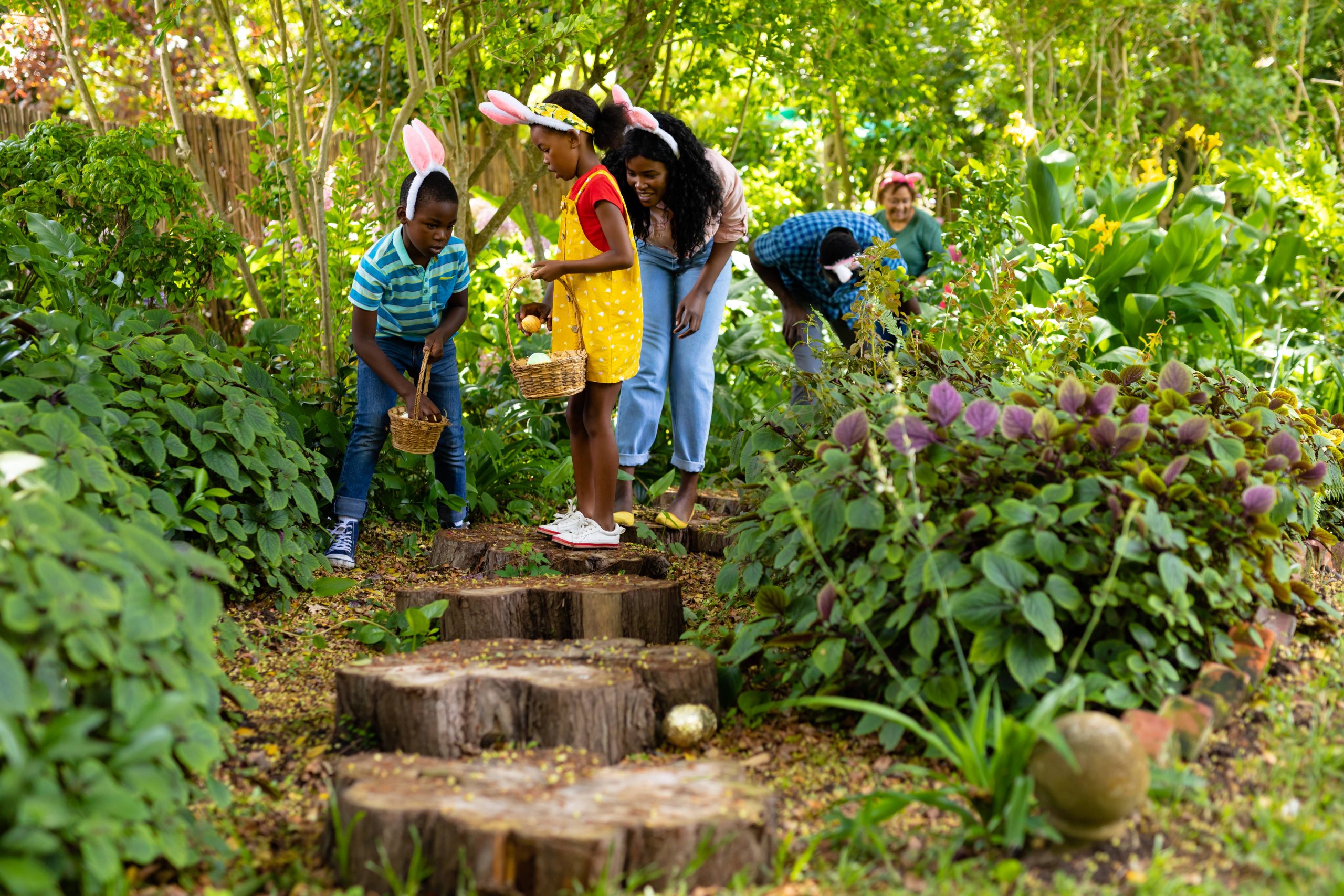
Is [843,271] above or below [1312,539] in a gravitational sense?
above

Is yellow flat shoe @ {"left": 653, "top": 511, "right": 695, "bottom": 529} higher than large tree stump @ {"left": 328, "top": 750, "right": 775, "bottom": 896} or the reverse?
higher

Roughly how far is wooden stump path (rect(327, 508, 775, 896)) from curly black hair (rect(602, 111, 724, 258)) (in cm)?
124

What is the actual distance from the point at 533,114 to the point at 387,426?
1.15 meters

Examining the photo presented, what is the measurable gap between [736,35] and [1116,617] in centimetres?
381

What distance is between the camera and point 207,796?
6.74 feet

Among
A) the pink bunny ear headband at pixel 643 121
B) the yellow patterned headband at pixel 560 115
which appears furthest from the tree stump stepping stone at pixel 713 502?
the yellow patterned headband at pixel 560 115

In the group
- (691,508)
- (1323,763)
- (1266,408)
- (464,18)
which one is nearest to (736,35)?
(464,18)

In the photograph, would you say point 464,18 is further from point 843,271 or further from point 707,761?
point 707,761

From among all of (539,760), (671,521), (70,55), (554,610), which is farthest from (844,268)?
(70,55)

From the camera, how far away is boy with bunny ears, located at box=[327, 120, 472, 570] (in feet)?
11.7

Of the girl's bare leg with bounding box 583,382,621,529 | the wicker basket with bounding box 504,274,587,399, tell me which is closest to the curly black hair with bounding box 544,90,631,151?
the wicker basket with bounding box 504,274,587,399

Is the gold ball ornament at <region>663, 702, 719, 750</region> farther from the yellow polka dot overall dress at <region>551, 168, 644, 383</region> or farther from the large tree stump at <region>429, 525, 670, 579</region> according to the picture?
the yellow polka dot overall dress at <region>551, 168, 644, 383</region>

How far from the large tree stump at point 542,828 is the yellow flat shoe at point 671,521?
6.66 ft

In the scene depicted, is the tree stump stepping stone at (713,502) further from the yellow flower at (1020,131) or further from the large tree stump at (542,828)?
the large tree stump at (542,828)
